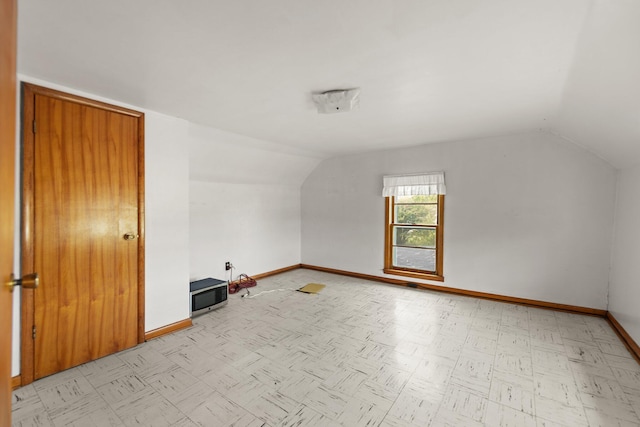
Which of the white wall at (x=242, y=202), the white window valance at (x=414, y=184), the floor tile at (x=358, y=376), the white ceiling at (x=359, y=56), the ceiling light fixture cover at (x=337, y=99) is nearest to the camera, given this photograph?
the white ceiling at (x=359, y=56)

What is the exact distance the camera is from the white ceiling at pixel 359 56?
4.15 feet

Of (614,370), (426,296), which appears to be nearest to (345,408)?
(614,370)

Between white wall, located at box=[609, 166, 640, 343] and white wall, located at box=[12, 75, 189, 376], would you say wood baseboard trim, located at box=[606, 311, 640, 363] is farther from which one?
white wall, located at box=[12, 75, 189, 376]

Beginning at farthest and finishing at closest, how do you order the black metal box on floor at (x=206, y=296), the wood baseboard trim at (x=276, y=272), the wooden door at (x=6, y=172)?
the wood baseboard trim at (x=276, y=272), the black metal box on floor at (x=206, y=296), the wooden door at (x=6, y=172)

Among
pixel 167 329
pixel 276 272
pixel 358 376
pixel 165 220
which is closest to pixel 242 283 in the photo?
pixel 276 272

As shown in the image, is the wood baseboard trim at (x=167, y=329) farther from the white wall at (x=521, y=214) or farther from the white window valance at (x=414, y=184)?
the white window valance at (x=414, y=184)

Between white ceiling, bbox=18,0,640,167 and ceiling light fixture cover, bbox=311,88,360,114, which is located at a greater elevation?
white ceiling, bbox=18,0,640,167

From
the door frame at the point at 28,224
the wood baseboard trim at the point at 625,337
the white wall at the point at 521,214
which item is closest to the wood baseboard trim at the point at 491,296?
the white wall at the point at 521,214

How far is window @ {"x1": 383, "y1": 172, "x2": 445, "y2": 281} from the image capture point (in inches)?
160

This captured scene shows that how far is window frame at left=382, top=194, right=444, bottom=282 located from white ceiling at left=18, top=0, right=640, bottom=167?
1.73 m

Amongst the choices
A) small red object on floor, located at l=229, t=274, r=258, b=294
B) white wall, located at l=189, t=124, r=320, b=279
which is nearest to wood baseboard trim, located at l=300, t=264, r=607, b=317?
white wall, located at l=189, t=124, r=320, b=279

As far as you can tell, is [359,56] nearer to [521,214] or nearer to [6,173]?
[6,173]

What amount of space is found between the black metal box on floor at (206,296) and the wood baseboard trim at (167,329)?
0.55 feet

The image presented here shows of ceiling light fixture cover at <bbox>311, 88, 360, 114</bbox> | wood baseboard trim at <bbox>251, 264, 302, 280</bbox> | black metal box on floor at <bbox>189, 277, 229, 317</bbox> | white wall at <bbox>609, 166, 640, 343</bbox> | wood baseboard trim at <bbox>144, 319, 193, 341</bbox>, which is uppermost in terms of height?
ceiling light fixture cover at <bbox>311, 88, 360, 114</bbox>
